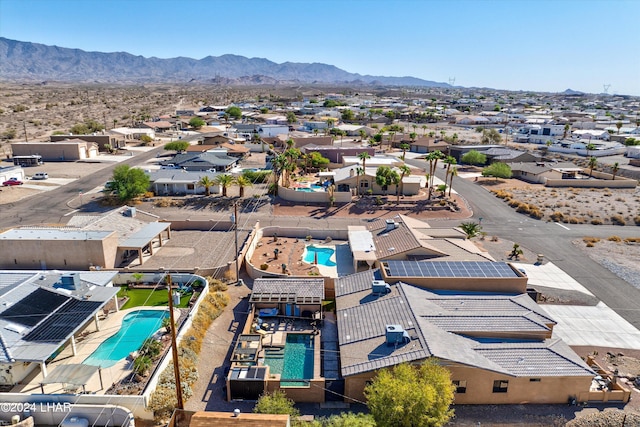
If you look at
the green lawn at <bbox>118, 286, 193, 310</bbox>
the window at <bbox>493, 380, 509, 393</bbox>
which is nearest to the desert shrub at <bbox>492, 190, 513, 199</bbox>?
the window at <bbox>493, 380, 509, 393</bbox>

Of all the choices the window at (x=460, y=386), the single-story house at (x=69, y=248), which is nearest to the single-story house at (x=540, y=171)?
the window at (x=460, y=386)

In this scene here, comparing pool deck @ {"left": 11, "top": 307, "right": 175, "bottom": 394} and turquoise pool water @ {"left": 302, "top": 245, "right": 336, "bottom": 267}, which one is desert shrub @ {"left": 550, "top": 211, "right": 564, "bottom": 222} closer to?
turquoise pool water @ {"left": 302, "top": 245, "right": 336, "bottom": 267}

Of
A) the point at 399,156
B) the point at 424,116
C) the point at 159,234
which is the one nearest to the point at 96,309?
the point at 159,234

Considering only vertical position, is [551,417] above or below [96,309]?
below

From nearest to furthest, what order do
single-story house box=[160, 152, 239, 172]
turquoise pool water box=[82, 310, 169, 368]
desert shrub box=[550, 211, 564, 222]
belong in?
turquoise pool water box=[82, 310, 169, 368] → desert shrub box=[550, 211, 564, 222] → single-story house box=[160, 152, 239, 172]

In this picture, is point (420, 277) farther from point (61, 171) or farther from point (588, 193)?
point (61, 171)
